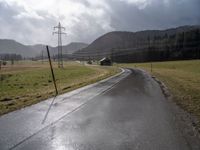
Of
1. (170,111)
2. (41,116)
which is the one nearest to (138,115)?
(170,111)

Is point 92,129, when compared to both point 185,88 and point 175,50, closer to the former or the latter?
point 185,88

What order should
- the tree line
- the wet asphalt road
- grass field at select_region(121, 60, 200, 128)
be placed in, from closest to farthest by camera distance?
the wet asphalt road < grass field at select_region(121, 60, 200, 128) < the tree line

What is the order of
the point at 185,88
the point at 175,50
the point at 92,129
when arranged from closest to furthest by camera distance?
the point at 92,129
the point at 185,88
the point at 175,50

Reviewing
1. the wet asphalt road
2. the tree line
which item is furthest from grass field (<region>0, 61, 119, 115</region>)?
the tree line

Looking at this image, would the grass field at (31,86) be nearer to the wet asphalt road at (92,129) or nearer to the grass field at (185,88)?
the wet asphalt road at (92,129)

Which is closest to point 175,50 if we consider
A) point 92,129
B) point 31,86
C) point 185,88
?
point 31,86

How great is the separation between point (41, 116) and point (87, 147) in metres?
4.45

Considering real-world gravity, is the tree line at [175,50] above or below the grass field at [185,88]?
above

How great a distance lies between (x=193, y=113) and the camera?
11.6 m

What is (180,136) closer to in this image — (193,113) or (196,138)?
(196,138)

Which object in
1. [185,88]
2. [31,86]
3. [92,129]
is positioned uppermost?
[92,129]

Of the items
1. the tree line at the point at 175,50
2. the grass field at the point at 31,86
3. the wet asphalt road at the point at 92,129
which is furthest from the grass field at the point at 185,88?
the tree line at the point at 175,50

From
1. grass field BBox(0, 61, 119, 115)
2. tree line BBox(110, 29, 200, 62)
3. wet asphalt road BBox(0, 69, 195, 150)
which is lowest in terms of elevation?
grass field BBox(0, 61, 119, 115)

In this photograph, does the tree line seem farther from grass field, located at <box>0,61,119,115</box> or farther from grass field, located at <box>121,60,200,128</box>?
grass field, located at <box>0,61,119,115</box>
